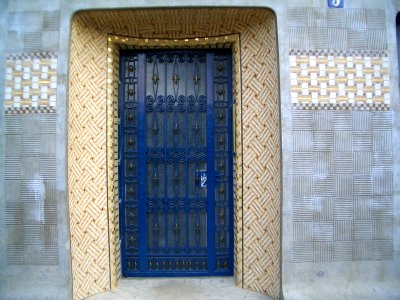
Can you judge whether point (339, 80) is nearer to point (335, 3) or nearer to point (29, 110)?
point (335, 3)

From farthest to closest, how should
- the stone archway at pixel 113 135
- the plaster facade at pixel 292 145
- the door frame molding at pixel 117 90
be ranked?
1. the door frame molding at pixel 117 90
2. the stone archway at pixel 113 135
3. the plaster facade at pixel 292 145

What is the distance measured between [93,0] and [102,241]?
2858 millimetres

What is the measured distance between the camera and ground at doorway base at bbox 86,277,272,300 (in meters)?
3.72

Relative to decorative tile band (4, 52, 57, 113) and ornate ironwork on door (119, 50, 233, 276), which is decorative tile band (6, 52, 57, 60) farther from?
ornate ironwork on door (119, 50, 233, 276)

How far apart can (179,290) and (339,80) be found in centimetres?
314

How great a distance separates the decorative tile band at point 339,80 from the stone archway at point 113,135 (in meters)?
0.28

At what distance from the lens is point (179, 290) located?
3.86 metres

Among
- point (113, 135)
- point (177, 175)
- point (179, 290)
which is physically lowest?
point (179, 290)

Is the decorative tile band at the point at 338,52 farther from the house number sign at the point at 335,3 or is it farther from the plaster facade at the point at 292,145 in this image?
the house number sign at the point at 335,3

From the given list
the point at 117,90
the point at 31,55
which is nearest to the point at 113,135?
the point at 117,90

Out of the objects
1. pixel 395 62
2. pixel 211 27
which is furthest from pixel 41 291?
pixel 395 62

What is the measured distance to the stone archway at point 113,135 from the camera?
3.68 meters

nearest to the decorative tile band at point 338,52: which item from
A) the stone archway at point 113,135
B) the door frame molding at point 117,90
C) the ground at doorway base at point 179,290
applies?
the stone archway at point 113,135

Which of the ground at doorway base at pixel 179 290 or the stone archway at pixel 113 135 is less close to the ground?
the stone archway at pixel 113 135
